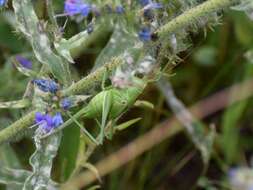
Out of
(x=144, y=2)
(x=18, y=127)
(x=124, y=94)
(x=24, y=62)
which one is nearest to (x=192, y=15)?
(x=144, y=2)

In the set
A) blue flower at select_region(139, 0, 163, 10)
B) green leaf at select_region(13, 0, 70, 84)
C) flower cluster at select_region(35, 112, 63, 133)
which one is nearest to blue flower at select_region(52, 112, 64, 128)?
flower cluster at select_region(35, 112, 63, 133)

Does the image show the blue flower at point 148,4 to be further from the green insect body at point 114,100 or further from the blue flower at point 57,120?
the blue flower at point 57,120

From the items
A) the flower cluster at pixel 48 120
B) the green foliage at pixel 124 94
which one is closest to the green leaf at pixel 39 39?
the green foliage at pixel 124 94

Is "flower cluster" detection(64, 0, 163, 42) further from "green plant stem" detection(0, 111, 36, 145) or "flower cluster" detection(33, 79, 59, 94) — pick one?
"green plant stem" detection(0, 111, 36, 145)

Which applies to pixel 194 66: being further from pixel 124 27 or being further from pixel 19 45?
pixel 124 27

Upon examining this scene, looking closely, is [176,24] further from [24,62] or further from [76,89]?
[24,62]

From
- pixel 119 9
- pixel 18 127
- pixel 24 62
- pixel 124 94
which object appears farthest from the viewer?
pixel 24 62
